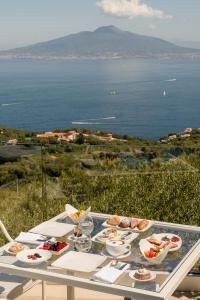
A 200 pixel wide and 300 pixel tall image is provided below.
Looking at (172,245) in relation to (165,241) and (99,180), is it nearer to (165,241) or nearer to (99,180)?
(165,241)

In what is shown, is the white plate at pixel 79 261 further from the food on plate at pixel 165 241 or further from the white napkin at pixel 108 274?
the food on plate at pixel 165 241

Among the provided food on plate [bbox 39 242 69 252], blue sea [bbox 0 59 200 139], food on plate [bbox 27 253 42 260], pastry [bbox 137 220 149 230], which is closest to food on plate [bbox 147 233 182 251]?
pastry [bbox 137 220 149 230]

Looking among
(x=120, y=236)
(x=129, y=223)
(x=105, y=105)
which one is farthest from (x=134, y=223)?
(x=105, y=105)

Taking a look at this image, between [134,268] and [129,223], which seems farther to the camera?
[129,223]

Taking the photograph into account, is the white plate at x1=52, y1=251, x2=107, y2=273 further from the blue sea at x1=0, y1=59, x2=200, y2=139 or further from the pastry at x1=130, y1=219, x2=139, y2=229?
the blue sea at x1=0, y1=59, x2=200, y2=139

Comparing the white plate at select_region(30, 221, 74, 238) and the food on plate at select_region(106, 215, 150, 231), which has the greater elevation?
the food on plate at select_region(106, 215, 150, 231)

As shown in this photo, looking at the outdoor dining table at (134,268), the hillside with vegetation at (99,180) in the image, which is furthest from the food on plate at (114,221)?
the hillside with vegetation at (99,180)
